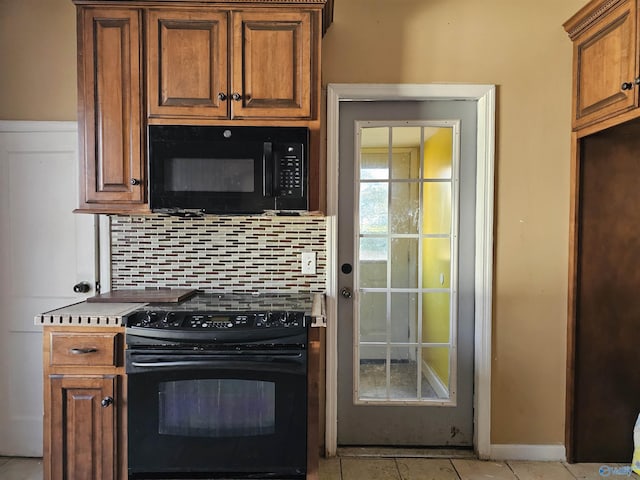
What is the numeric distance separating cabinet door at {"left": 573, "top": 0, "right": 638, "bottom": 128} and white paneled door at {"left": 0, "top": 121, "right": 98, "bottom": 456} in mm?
2597

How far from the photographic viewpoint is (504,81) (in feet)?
7.41

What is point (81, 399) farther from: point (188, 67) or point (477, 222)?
point (477, 222)

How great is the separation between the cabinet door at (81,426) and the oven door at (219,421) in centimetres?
10

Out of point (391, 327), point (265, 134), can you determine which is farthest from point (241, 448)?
point (265, 134)

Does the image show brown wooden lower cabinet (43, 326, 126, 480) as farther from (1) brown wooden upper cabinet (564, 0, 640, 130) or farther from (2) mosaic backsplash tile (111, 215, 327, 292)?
(1) brown wooden upper cabinet (564, 0, 640, 130)

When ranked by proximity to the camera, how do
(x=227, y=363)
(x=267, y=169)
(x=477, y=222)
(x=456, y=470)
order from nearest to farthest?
(x=227, y=363)
(x=267, y=169)
(x=456, y=470)
(x=477, y=222)

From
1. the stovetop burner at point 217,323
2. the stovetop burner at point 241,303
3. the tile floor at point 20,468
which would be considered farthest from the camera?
the tile floor at point 20,468

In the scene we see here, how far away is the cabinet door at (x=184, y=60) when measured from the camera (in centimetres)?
194

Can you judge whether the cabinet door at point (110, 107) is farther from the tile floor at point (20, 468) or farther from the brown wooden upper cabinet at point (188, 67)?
the tile floor at point (20, 468)

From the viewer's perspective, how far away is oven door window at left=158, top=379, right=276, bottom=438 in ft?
5.72

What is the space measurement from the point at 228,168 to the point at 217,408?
3.42 ft

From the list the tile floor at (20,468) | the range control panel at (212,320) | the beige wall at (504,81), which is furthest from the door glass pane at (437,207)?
the tile floor at (20,468)

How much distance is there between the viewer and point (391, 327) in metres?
2.35

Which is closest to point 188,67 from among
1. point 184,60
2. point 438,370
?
point 184,60
